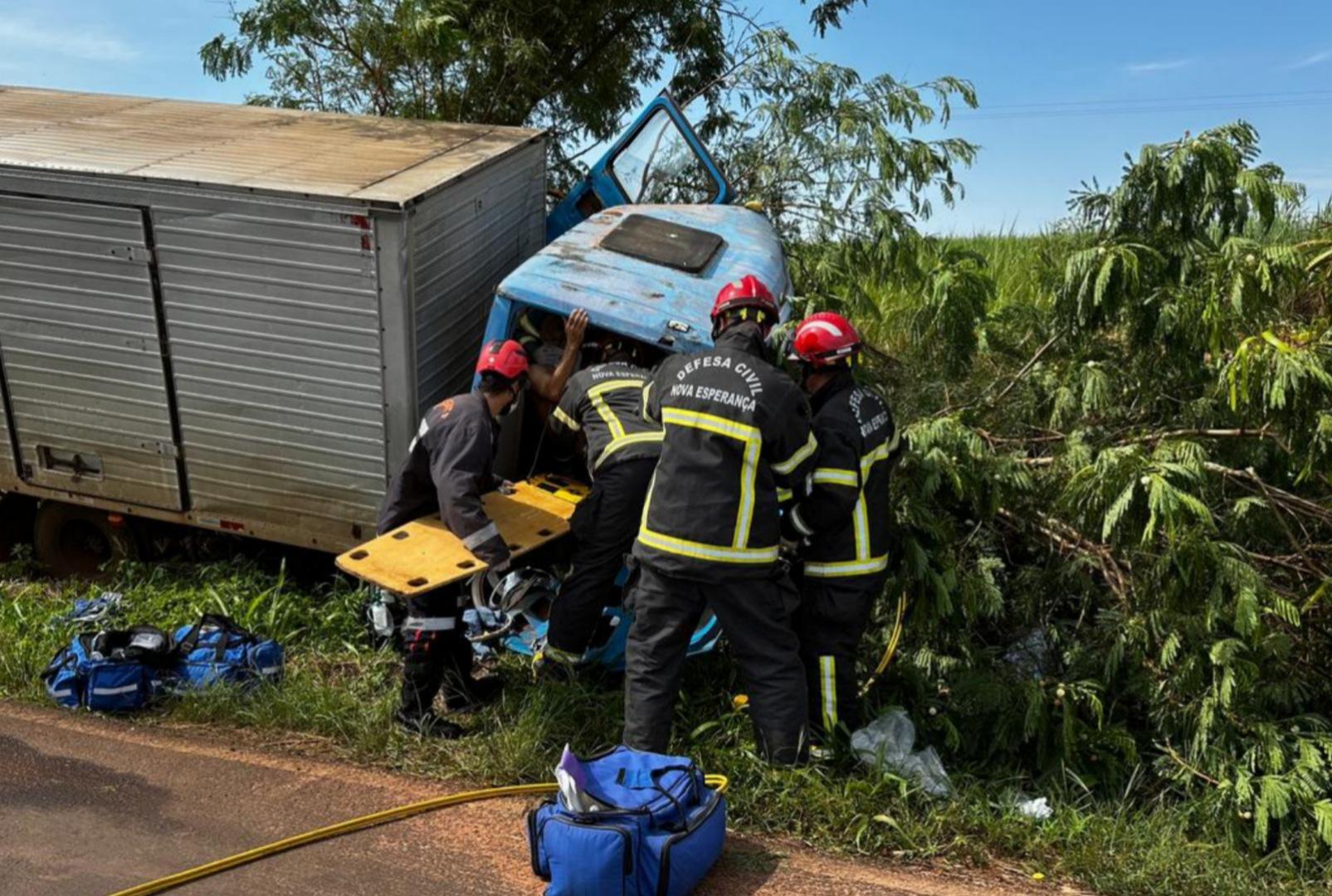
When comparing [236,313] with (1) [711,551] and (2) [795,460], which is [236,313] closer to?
(1) [711,551]

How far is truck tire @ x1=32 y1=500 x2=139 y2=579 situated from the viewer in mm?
7336

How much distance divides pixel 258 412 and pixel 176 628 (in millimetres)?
1191

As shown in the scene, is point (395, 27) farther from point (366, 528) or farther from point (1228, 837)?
point (1228, 837)

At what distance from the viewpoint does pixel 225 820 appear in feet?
15.8

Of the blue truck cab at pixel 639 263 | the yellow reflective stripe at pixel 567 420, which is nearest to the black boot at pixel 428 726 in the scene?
the blue truck cab at pixel 639 263

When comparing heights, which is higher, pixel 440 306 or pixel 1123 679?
pixel 440 306

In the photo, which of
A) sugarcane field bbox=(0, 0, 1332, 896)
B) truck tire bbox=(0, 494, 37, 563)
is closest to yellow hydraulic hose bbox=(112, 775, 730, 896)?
sugarcane field bbox=(0, 0, 1332, 896)

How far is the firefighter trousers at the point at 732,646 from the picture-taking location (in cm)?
489

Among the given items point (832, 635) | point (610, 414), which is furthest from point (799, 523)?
point (610, 414)

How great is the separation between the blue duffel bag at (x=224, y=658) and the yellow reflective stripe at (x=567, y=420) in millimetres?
1767

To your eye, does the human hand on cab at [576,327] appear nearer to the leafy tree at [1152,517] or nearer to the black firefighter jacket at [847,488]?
the black firefighter jacket at [847,488]

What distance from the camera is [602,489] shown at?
5477 mm

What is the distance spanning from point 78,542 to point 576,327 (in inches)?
149

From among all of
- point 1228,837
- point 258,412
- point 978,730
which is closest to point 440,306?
point 258,412
